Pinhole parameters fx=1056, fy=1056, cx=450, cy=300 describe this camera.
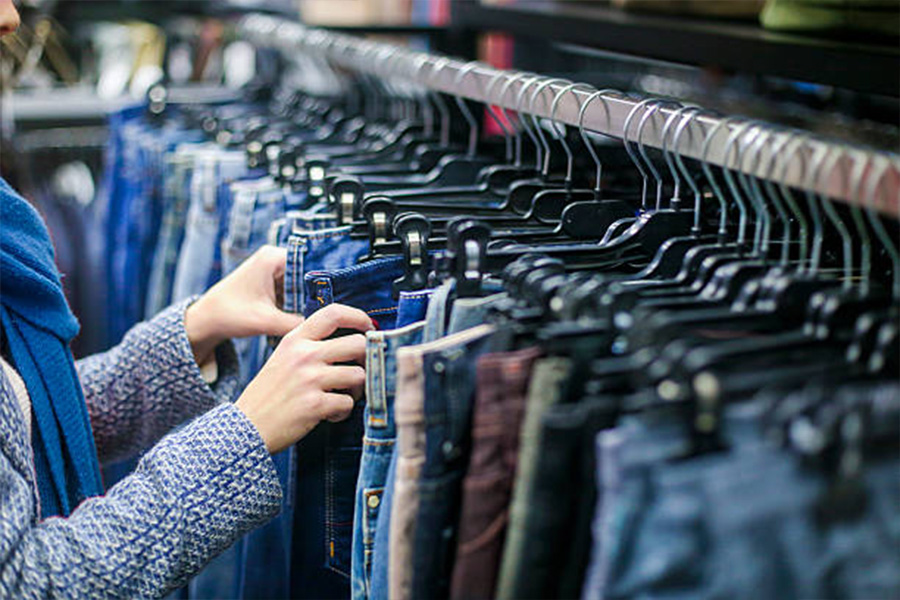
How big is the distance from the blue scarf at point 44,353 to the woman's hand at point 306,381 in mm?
301

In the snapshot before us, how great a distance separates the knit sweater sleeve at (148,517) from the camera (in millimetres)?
964

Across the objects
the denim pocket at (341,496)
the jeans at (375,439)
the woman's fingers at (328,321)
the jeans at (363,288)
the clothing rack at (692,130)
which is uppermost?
the clothing rack at (692,130)

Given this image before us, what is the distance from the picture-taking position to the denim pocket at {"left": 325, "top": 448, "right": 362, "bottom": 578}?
3.90 ft

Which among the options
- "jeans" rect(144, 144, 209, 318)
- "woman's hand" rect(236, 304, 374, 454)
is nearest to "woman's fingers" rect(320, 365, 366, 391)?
"woman's hand" rect(236, 304, 374, 454)

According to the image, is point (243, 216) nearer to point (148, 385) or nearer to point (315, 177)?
point (315, 177)

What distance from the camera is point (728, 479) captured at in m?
0.65

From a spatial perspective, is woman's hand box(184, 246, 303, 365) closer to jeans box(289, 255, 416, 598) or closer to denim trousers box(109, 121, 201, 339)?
jeans box(289, 255, 416, 598)

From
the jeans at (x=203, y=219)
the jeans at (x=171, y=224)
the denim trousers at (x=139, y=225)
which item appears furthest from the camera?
the denim trousers at (x=139, y=225)

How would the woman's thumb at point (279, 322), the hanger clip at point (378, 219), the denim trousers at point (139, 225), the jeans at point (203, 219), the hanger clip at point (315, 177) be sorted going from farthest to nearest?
the denim trousers at point (139, 225)
the jeans at point (203, 219)
the hanger clip at point (315, 177)
the woman's thumb at point (279, 322)
the hanger clip at point (378, 219)

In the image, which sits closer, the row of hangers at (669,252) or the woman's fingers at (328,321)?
the row of hangers at (669,252)

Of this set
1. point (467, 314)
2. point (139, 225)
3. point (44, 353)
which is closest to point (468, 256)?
point (467, 314)

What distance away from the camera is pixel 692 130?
98cm

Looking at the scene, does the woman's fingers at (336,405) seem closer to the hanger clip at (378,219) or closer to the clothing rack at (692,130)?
the hanger clip at (378,219)

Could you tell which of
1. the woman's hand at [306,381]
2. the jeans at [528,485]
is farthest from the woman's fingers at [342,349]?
the jeans at [528,485]
